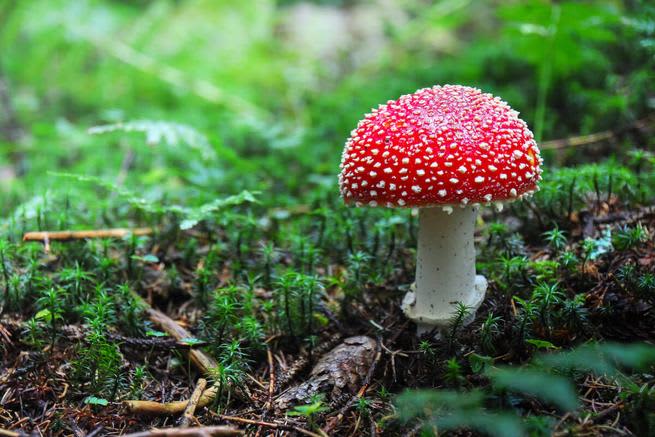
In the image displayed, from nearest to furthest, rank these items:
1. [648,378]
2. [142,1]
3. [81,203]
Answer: [648,378] < [81,203] < [142,1]

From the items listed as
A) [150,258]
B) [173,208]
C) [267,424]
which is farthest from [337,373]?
[173,208]

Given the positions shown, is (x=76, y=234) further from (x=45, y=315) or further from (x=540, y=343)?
(x=540, y=343)

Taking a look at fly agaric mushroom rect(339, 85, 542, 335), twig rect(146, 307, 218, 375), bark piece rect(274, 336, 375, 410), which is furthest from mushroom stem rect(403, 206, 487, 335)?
twig rect(146, 307, 218, 375)

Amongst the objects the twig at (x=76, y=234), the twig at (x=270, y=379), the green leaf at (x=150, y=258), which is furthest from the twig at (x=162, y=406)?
the twig at (x=76, y=234)

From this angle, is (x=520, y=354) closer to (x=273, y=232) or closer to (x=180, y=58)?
(x=273, y=232)

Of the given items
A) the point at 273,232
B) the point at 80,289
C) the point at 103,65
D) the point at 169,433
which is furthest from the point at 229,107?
the point at 169,433

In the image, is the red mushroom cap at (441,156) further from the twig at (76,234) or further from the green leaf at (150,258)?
the twig at (76,234)
